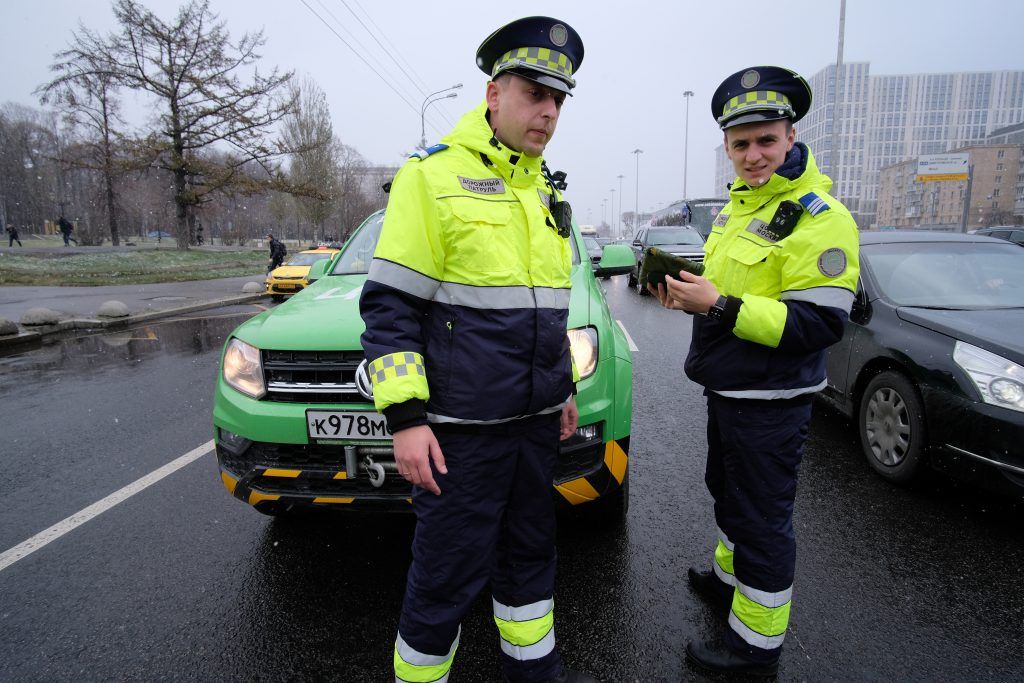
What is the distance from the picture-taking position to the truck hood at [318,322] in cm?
239

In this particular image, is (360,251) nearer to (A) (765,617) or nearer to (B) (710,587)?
(B) (710,587)

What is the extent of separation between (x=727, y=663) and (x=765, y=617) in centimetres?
22

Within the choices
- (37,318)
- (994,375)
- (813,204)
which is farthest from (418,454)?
(37,318)

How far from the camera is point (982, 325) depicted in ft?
10.3

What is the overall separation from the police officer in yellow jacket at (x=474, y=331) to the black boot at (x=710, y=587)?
110 centimetres

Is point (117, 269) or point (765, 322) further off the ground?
point (765, 322)

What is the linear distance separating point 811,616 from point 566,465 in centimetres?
116

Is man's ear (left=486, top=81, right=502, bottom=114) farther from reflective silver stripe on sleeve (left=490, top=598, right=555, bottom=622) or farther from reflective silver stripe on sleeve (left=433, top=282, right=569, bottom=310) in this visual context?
reflective silver stripe on sleeve (left=490, top=598, right=555, bottom=622)

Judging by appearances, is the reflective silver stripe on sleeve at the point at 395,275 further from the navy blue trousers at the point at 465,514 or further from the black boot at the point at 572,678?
the black boot at the point at 572,678

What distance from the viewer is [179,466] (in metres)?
3.85

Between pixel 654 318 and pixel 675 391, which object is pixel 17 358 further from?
pixel 654 318

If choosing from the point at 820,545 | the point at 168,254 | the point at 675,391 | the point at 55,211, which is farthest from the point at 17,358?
the point at 55,211

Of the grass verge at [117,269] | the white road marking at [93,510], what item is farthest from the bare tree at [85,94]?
the white road marking at [93,510]

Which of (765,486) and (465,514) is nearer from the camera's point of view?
(465,514)
